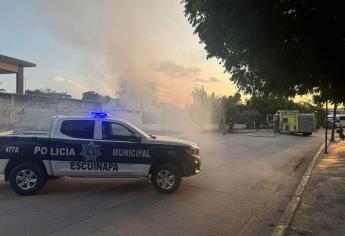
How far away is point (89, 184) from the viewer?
35.9 feet

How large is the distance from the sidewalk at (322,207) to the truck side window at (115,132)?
13.9ft

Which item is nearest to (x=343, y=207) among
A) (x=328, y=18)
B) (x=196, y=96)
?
(x=328, y=18)

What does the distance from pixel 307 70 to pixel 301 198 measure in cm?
288

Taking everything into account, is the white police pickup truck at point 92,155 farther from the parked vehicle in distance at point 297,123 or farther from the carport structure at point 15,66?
the parked vehicle in distance at point 297,123

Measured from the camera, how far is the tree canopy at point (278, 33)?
7.42m

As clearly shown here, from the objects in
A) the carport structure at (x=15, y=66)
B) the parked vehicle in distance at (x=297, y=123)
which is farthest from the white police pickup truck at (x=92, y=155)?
the parked vehicle in distance at (x=297, y=123)

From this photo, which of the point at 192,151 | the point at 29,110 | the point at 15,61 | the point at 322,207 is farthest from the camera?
the point at 15,61

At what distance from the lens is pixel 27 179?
375 inches

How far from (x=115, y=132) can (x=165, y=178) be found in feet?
5.34

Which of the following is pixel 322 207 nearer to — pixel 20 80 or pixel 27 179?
pixel 27 179

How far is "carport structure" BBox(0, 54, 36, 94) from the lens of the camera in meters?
31.1

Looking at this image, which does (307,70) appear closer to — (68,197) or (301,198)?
(301,198)

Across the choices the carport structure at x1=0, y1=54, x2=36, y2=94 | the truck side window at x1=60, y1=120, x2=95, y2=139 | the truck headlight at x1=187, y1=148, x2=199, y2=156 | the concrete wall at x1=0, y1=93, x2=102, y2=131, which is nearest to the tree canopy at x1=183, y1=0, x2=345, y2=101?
the truck headlight at x1=187, y1=148, x2=199, y2=156

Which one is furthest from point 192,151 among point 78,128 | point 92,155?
point 78,128
